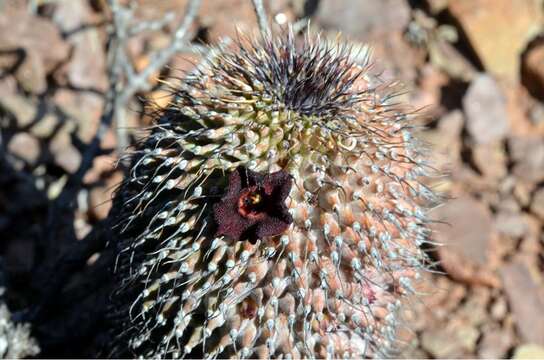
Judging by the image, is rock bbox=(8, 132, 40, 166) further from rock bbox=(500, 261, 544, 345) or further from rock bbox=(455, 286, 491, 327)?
rock bbox=(500, 261, 544, 345)

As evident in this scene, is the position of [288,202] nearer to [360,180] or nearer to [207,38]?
[360,180]

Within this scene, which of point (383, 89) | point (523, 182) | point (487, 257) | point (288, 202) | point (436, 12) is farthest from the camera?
point (436, 12)

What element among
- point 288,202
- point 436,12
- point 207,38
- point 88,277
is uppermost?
point 436,12

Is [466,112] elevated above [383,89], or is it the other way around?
[466,112]

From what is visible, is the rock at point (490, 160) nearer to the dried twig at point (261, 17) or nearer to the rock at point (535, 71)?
the rock at point (535, 71)

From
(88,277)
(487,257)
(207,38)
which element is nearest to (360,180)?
(88,277)

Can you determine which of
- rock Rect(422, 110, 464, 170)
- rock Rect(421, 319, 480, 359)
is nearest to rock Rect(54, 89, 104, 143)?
rock Rect(422, 110, 464, 170)

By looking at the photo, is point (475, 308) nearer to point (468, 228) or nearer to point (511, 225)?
point (468, 228)
